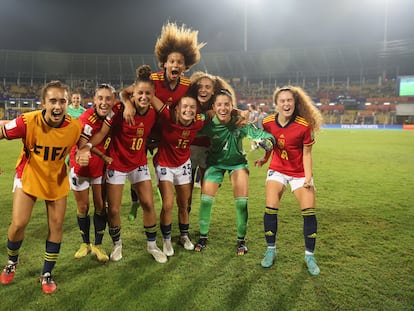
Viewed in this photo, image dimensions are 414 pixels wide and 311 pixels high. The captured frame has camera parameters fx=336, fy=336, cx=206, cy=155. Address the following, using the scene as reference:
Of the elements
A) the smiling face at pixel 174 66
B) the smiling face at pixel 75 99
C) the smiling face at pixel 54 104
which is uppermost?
the smiling face at pixel 174 66

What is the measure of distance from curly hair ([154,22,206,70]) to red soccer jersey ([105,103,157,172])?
51.8 inches

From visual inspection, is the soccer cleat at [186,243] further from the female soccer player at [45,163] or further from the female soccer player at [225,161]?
the female soccer player at [45,163]

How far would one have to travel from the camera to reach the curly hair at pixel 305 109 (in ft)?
12.5

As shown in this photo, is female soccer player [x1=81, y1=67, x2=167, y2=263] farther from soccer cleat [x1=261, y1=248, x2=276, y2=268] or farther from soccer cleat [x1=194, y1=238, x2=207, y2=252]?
soccer cleat [x1=261, y1=248, x2=276, y2=268]

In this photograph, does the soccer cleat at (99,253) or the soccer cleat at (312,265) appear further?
the soccer cleat at (99,253)

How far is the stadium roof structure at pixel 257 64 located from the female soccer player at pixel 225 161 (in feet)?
170

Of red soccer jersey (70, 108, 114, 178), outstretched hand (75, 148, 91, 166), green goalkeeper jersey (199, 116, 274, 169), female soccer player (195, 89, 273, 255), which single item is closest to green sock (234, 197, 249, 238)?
female soccer player (195, 89, 273, 255)

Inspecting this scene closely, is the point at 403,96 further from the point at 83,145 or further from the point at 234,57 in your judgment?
the point at 83,145

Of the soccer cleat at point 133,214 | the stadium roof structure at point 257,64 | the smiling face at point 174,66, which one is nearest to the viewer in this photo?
the smiling face at point 174,66

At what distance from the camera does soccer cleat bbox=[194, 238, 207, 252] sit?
4.09 m

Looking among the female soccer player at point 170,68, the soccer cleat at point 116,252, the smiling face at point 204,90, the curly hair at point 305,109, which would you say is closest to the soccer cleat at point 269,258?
the curly hair at point 305,109

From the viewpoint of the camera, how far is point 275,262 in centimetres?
375

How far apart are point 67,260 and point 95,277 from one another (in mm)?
616

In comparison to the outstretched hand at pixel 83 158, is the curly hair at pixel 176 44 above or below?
above
